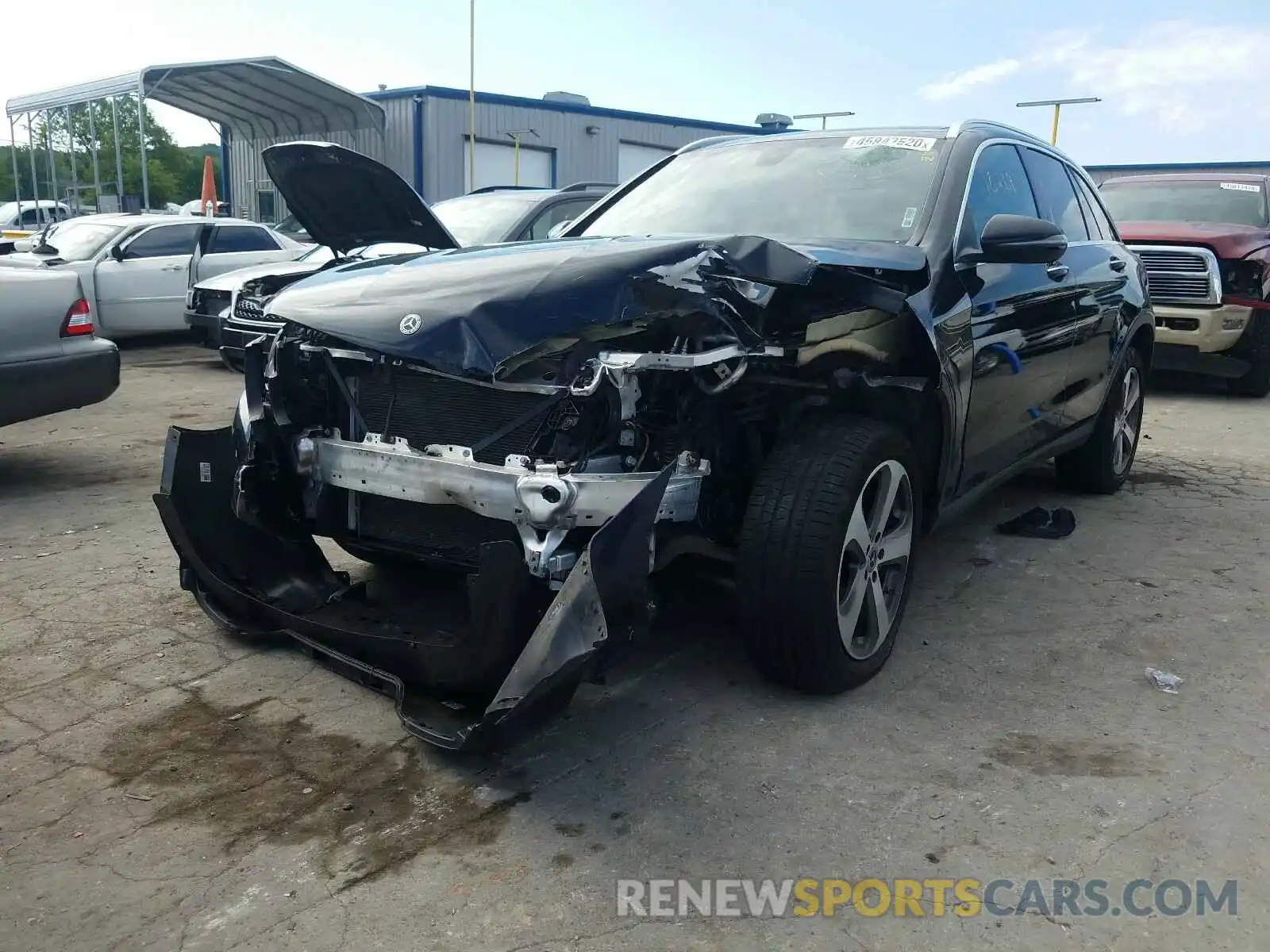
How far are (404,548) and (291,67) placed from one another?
18.1m

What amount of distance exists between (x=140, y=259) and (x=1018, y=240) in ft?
35.1

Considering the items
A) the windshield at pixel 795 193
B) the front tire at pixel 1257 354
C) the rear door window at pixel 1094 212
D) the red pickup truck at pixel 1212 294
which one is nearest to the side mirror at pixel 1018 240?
the windshield at pixel 795 193

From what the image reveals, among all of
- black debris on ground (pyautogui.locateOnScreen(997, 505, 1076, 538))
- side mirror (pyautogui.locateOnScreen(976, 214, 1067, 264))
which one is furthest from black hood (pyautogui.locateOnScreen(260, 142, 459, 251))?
black debris on ground (pyautogui.locateOnScreen(997, 505, 1076, 538))

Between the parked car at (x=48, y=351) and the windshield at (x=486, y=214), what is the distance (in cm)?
283

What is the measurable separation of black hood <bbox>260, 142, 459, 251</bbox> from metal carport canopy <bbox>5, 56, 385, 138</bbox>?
1628 cm

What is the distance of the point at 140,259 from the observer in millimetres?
11781

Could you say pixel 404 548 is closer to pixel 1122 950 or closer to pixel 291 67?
pixel 1122 950

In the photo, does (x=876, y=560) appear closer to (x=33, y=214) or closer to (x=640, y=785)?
(x=640, y=785)

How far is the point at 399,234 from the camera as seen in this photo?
179 inches

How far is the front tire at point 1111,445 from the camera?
562cm

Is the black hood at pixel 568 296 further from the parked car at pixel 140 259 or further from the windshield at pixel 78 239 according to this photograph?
the windshield at pixel 78 239

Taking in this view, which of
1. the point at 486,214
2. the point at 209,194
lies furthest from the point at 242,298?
the point at 209,194

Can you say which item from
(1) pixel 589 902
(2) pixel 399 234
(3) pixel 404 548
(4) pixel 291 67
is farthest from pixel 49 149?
(1) pixel 589 902

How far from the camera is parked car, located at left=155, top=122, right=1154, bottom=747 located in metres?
2.77
